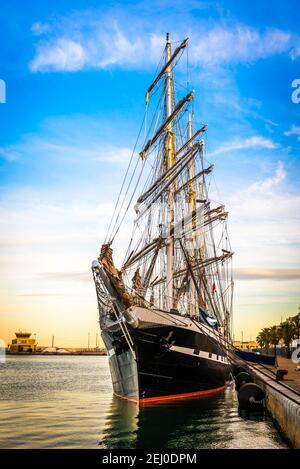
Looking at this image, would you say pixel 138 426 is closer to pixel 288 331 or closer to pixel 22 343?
pixel 288 331

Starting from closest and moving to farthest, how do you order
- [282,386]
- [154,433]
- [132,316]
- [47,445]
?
1. [47,445]
2. [154,433]
3. [282,386]
4. [132,316]

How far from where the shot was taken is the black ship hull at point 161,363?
70.7 ft

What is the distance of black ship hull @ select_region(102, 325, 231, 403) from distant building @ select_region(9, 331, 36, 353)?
172 meters

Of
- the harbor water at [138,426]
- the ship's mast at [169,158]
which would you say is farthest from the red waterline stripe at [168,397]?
the ship's mast at [169,158]

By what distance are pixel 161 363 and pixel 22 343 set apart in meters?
179

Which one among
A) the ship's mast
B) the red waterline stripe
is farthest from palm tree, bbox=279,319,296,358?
the red waterline stripe

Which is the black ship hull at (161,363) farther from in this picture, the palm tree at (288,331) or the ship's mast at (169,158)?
the palm tree at (288,331)

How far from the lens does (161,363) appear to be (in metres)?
21.8

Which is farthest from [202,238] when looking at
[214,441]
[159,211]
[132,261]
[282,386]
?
[214,441]

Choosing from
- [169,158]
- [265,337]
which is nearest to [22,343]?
[265,337]

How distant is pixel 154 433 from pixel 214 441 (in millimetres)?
2262

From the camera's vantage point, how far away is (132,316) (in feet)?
71.6
